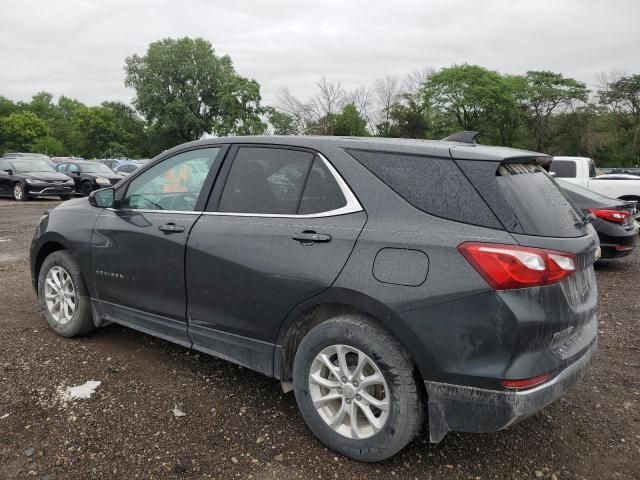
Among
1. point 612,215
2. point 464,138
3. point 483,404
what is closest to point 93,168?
point 612,215

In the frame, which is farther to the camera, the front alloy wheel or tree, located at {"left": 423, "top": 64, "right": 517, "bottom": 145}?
tree, located at {"left": 423, "top": 64, "right": 517, "bottom": 145}

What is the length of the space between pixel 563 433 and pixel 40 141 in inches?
3308

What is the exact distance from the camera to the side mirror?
13.1ft

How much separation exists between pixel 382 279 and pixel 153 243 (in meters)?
1.75

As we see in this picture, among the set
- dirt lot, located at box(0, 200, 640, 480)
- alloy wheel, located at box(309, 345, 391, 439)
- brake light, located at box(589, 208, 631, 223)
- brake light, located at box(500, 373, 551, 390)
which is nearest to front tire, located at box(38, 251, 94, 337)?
dirt lot, located at box(0, 200, 640, 480)

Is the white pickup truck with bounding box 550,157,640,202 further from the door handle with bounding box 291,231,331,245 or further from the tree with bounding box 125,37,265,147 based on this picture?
the tree with bounding box 125,37,265,147

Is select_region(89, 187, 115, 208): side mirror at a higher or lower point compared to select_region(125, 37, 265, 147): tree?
lower

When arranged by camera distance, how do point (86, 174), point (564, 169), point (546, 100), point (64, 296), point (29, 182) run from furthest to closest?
point (546, 100) < point (86, 174) < point (29, 182) < point (564, 169) < point (64, 296)

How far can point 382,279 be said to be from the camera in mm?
2480

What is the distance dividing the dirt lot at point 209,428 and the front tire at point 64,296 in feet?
0.47

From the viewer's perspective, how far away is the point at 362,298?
253cm

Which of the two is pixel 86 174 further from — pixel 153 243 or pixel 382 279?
pixel 382 279

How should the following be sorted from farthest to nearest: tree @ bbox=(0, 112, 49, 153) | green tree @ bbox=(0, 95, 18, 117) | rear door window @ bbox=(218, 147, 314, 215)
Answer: green tree @ bbox=(0, 95, 18, 117) < tree @ bbox=(0, 112, 49, 153) < rear door window @ bbox=(218, 147, 314, 215)

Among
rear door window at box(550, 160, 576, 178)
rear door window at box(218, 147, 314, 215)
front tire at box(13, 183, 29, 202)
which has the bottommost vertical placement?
front tire at box(13, 183, 29, 202)
